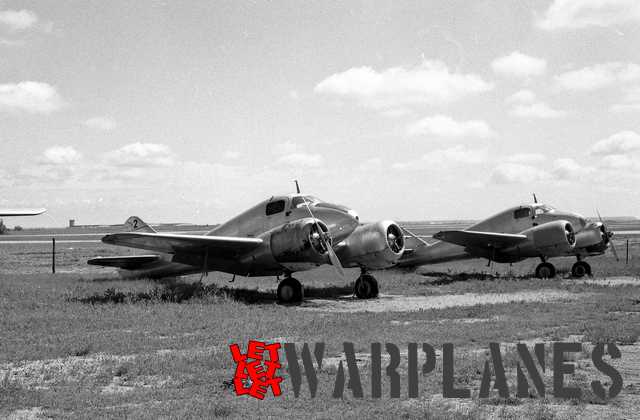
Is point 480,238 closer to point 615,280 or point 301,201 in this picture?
point 615,280

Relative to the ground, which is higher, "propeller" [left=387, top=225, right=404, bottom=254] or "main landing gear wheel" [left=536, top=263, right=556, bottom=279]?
"propeller" [left=387, top=225, right=404, bottom=254]

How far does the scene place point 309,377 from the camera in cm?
722

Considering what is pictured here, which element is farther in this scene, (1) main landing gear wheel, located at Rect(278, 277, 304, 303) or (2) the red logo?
(1) main landing gear wheel, located at Rect(278, 277, 304, 303)

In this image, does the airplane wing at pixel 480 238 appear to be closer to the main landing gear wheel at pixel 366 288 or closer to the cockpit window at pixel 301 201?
the main landing gear wheel at pixel 366 288

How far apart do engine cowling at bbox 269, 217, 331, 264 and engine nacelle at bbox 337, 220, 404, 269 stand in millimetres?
2293

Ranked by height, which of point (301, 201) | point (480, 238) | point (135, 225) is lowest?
point (480, 238)

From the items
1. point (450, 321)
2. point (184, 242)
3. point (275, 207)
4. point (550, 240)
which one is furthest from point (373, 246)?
point (550, 240)

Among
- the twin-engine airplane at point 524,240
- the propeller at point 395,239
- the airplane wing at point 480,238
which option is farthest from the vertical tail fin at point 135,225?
the airplane wing at point 480,238

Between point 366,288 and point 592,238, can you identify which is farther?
point 592,238

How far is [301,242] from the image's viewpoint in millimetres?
16516

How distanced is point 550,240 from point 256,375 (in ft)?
66.2

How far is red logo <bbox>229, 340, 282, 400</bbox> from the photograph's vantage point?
700 cm

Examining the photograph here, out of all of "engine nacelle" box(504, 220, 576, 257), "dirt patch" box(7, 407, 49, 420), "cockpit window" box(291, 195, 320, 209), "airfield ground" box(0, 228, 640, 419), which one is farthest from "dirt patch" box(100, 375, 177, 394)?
"engine nacelle" box(504, 220, 576, 257)

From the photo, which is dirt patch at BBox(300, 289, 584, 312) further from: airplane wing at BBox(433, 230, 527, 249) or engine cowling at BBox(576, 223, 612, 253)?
engine cowling at BBox(576, 223, 612, 253)
